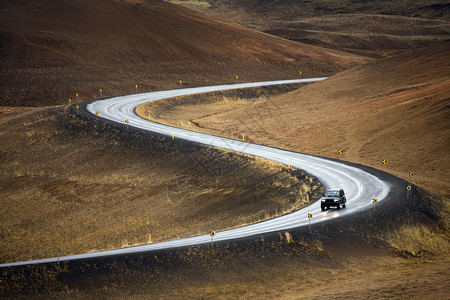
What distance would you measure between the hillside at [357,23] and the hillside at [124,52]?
18.6m

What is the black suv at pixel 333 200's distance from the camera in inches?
1202

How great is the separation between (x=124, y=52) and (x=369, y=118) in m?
52.8

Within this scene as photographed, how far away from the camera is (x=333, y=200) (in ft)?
100

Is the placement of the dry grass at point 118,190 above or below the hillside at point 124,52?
below

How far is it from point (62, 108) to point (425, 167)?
38.8 meters

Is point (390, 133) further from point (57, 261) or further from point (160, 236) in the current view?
point (57, 261)

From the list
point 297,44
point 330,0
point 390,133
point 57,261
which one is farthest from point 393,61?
point 330,0

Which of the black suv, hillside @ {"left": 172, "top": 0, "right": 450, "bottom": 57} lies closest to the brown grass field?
the black suv

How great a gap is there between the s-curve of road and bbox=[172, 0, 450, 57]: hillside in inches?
3142

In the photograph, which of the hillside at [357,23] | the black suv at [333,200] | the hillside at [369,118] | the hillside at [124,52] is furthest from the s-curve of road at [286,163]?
the hillside at [357,23]

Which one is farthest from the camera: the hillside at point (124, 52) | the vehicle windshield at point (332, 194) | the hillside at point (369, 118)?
the hillside at point (124, 52)

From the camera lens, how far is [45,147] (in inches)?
2108

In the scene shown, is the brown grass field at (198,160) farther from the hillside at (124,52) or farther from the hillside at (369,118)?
the hillside at (124,52)

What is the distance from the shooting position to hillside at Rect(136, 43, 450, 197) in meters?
44.5
